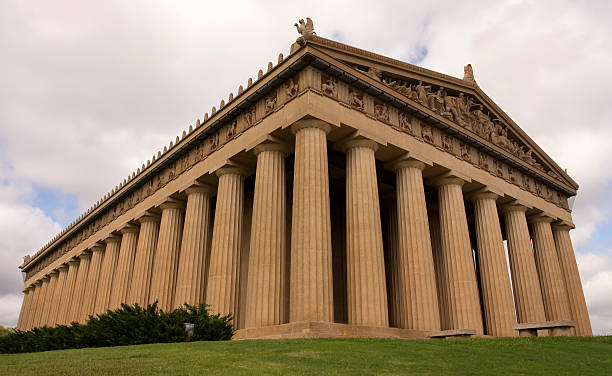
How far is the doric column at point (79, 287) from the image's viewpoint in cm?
→ 5453

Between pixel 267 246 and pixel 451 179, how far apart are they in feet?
50.9

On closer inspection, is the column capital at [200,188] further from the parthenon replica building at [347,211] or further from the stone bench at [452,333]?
the stone bench at [452,333]

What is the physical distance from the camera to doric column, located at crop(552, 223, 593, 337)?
4433 centimetres

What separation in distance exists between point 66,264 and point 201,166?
34.6 meters

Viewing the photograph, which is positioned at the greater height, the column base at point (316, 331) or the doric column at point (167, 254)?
the doric column at point (167, 254)

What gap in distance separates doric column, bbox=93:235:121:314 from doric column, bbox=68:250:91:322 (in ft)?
16.5

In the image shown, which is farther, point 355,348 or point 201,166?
point 201,166

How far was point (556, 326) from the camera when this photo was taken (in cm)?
2383

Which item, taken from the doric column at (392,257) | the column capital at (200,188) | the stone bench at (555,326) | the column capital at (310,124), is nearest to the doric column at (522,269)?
the doric column at (392,257)

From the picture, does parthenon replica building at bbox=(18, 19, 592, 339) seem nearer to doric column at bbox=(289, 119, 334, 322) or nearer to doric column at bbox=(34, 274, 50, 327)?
doric column at bbox=(289, 119, 334, 322)

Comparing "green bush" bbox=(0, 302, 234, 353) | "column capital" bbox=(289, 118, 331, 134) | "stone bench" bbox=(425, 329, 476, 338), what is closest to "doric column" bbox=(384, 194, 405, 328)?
"stone bench" bbox=(425, 329, 476, 338)

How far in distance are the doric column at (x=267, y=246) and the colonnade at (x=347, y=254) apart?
7cm

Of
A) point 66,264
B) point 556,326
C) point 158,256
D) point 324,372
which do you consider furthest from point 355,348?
point 66,264

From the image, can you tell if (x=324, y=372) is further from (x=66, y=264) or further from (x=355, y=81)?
(x=66, y=264)
